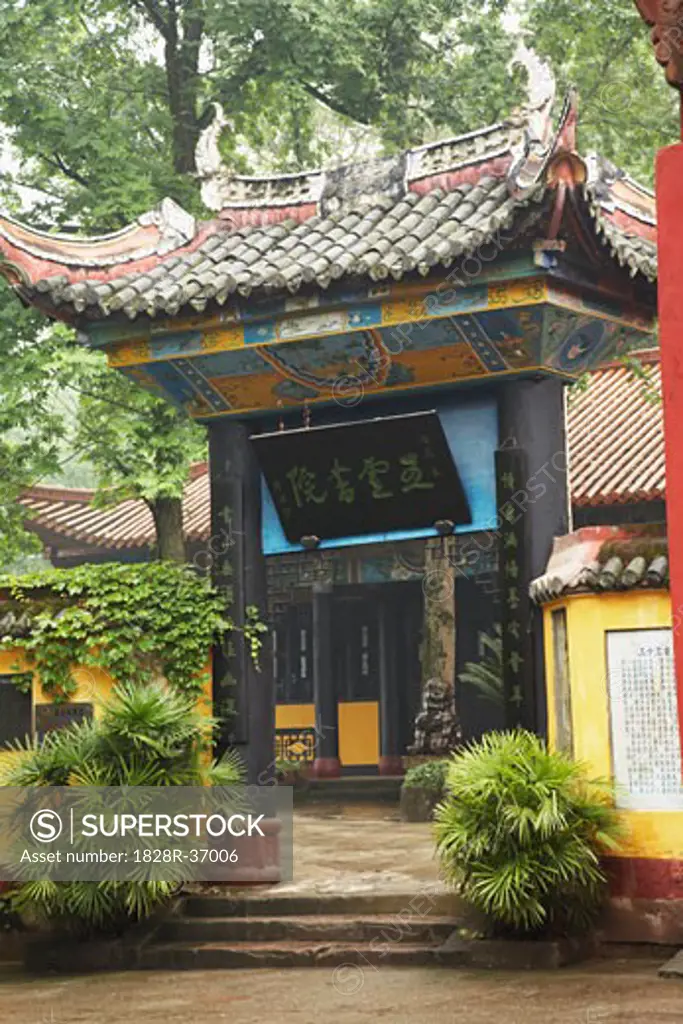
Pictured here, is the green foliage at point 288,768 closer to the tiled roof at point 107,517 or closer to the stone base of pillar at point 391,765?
the stone base of pillar at point 391,765

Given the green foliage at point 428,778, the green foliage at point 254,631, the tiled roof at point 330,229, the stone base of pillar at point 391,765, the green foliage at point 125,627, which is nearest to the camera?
the tiled roof at point 330,229

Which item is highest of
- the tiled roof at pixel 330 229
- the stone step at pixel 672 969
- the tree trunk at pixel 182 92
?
the tree trunk at pixel 182 92

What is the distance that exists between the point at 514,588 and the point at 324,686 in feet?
34.2

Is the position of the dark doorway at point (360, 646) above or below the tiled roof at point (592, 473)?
below

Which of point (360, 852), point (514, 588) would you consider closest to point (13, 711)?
point (360, 852)

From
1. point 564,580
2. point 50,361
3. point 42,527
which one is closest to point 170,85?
point 50,361

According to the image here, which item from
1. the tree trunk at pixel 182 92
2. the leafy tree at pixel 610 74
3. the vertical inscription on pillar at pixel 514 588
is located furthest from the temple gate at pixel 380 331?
the leafy tree at pixel 610 74

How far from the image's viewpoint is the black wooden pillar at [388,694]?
21.7 m

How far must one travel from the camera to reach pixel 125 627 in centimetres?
1207

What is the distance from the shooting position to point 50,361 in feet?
55.4

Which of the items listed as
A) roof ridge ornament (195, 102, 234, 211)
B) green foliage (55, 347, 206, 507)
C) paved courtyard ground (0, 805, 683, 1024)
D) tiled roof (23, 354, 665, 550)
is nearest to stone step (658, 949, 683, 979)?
paved courtyard ground (0, 805, 683, 1024)

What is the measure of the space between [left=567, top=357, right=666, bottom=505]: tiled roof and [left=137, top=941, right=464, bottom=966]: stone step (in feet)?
27.7

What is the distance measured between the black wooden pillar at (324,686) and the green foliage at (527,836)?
11624 mm

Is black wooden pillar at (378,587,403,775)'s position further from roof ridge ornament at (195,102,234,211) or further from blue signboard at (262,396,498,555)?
blue signboard at (262,396,498,555)
